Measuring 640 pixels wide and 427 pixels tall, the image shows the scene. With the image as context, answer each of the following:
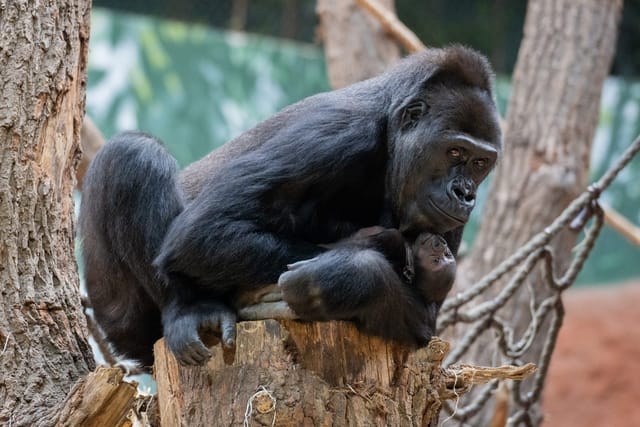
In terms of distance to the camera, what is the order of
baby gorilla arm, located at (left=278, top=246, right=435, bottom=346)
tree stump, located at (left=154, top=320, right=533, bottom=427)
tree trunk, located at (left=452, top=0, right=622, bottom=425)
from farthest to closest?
tree trunk, located at (left=452, top=0, right=622, bottom=425) → baby gorilla arm, located at (left=278, top=246, right=435, bottom=346) → tree stump, located at (left=154, top=320, right=533, bottom=427)

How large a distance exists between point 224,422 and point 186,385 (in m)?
0.23

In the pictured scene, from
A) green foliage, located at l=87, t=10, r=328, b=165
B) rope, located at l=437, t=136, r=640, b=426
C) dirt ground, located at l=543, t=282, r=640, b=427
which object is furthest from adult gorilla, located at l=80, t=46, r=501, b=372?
dirt ground, located at l=543, t=282, r=640, b=427

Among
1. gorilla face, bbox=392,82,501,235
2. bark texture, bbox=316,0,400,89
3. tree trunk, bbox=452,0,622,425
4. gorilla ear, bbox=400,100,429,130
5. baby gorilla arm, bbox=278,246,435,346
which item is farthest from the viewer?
bark texture, bbox=316,0,400,89

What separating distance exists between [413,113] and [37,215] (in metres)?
1.47

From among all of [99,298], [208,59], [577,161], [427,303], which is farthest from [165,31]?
[427,303]

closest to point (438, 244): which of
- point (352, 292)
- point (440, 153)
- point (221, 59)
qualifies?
point (440, 153)

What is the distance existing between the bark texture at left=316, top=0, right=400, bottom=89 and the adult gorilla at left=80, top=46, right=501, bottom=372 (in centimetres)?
271

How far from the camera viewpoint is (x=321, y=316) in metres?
3.01

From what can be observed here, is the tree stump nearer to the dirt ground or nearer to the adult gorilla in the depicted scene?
the adult gorilla

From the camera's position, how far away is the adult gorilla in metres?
3.17

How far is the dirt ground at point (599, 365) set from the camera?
10.8 m

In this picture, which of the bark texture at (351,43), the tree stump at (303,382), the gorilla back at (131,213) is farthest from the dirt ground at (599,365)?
the tree stump at (303,382)

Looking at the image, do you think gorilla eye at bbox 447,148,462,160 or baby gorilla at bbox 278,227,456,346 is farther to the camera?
gorilla eye at bbox 447,148,462,160

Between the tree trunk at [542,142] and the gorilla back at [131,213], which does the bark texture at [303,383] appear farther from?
the tree trunk at [542,142]
